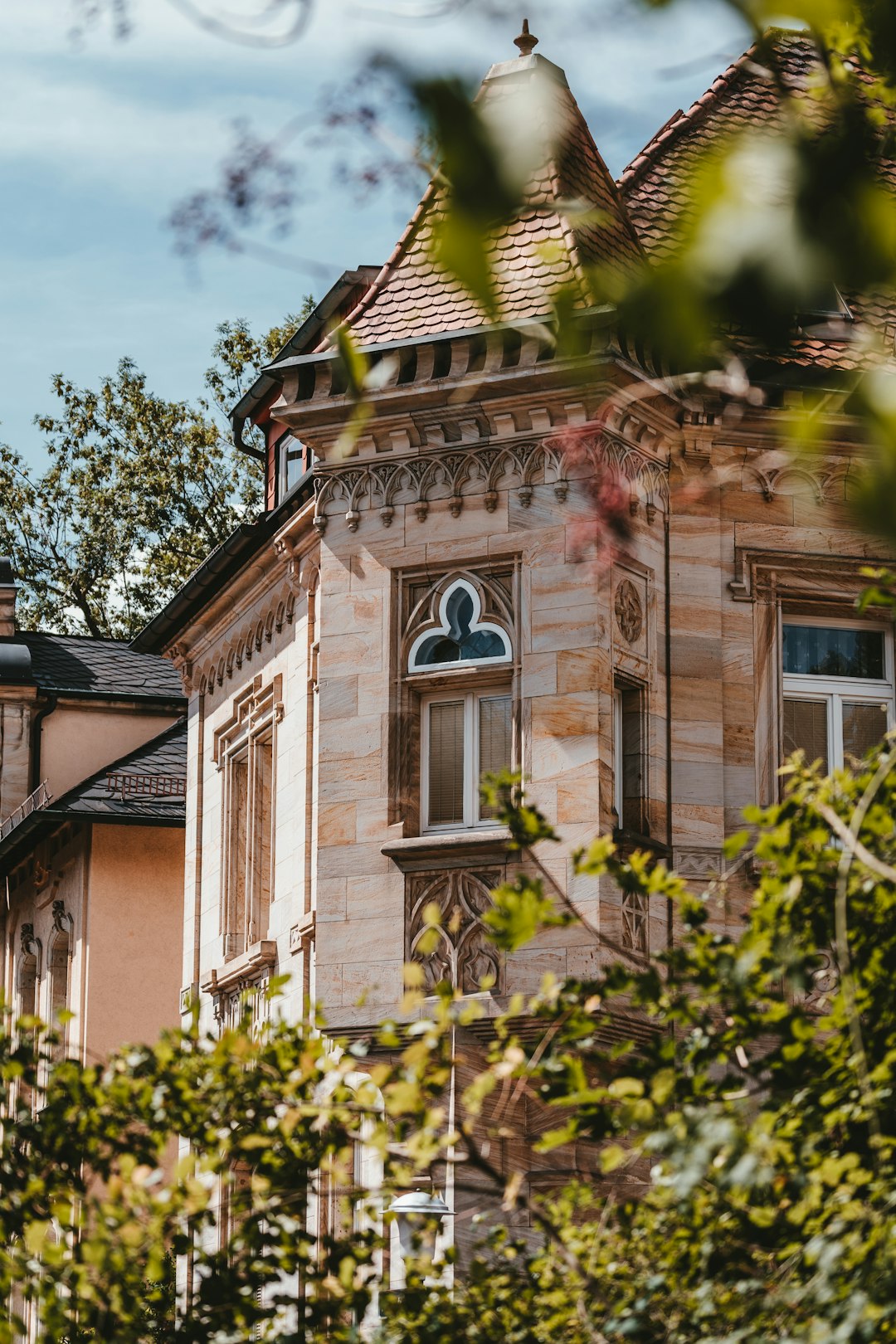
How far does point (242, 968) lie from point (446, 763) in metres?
3.64

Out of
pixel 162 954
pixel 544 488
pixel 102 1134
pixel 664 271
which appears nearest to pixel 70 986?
pixel 162 954

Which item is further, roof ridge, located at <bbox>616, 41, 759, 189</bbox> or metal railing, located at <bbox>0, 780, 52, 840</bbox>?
metal railing, located at <bbox>0, 780, 52, 840</bbox>

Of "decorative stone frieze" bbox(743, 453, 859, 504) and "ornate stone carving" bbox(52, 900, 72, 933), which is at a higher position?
"decorative stone frieze" bbox(743, 453, 859, 504)

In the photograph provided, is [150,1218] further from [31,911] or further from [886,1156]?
[31,911]

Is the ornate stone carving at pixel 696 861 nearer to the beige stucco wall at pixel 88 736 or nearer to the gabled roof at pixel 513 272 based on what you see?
the gabled roof at pixel 513 272

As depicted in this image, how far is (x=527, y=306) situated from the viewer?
14547mm

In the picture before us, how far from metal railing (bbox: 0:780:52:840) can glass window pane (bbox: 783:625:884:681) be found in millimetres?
14385

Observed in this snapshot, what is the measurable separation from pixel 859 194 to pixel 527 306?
40.9 ft

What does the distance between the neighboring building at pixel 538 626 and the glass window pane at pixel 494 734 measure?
0.7 inches

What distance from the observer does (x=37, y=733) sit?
96.2 ft

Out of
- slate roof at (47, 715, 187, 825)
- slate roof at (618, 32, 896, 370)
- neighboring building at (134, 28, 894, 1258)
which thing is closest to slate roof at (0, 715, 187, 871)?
slate roof at (47, 715, 187, 825)

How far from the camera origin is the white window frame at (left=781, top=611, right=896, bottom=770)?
15.5 meters

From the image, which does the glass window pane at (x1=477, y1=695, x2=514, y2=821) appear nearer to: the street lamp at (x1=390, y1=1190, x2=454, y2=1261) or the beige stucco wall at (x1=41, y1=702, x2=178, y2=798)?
the street lamp at (x1=390, y1=1190, x2=454, y2=1261)

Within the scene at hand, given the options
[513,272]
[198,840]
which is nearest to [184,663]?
[198,840]
